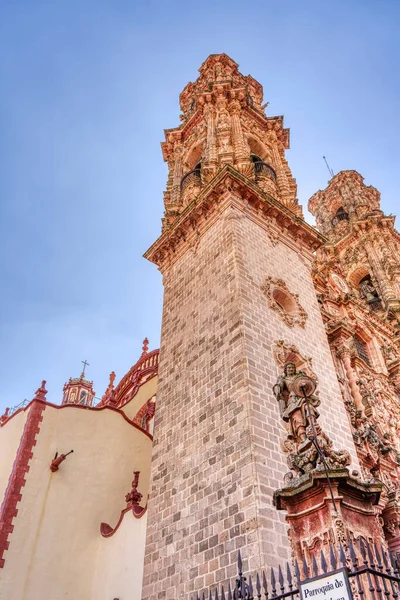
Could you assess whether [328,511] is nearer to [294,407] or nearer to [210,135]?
[294,407]

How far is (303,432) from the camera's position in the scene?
6.10 meters

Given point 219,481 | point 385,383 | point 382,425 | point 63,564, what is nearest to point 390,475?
point 382,425

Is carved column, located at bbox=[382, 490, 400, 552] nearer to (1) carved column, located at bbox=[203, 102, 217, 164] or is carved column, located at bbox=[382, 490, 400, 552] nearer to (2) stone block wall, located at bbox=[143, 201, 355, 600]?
(2) stone block wall, located at bbox=[143, 201, 355, 600]

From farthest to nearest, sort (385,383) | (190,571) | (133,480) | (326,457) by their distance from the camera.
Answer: (385,383) → (133,480) → (190,571) → (326,457)

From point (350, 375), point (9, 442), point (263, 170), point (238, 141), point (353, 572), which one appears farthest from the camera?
point (238, 141)

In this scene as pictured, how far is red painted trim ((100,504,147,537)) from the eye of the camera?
10695mm

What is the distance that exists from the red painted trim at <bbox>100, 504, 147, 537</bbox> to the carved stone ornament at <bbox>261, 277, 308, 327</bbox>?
5.38m

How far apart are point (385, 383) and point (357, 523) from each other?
13.1 meters

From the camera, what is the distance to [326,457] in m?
5.66

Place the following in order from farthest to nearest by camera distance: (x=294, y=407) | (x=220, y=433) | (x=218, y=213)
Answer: (x=218, y=213)
(x=220, y=433)
(x=294, y=407)

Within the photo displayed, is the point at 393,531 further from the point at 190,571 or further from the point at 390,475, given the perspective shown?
the point at 190,571

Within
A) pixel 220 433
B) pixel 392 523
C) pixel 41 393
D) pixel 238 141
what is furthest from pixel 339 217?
pixel 220 433

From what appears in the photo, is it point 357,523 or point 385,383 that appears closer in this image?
point 357,523

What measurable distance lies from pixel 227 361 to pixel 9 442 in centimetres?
649
